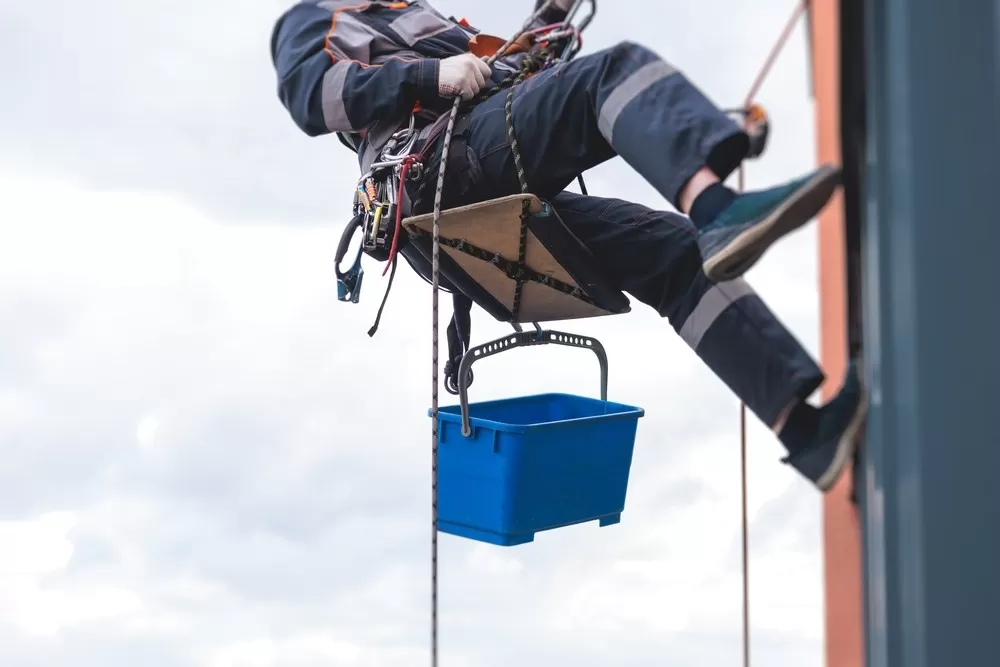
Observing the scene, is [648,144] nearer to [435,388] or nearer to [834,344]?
[834,344]

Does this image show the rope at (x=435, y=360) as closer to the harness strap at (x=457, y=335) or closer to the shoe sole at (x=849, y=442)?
the harness strap at (x=457, y=335)

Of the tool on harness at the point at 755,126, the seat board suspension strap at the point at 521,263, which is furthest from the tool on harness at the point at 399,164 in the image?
the tool on harness at the point at 755,126

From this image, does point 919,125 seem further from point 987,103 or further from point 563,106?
point 563,106

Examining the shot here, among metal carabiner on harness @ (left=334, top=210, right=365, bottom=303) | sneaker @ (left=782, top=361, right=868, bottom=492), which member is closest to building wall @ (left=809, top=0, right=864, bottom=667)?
sneaker @ (left=782, top=361, right=868, bottom=492)

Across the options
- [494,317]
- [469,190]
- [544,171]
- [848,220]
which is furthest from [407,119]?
[848,220]

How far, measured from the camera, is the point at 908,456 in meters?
1.45

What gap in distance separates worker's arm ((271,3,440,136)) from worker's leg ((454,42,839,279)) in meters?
0.17

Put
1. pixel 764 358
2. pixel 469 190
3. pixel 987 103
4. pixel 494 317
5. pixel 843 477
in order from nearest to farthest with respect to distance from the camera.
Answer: pixel 987 103 → pixel 843 477 → pixel 764 358 → pixel 469 190 → pixel 494 317

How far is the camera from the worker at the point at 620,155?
168 centimetres

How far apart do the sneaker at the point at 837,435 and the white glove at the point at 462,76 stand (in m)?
1.08

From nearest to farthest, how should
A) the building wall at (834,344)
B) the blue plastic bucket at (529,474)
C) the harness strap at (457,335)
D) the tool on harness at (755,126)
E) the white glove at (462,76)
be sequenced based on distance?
the building wall at (834,344)
the tool on harness at (755,126)
the white glove at (462,76)
the blue plastic bucket at (529,474)
the harness strap at (457,335)

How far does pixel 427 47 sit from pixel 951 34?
1477mm

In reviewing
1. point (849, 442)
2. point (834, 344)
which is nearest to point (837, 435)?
point (849, 442)

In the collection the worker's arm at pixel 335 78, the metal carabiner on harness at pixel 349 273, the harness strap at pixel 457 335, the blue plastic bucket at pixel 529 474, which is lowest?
the blue plastic bucket at pixel 529 474
